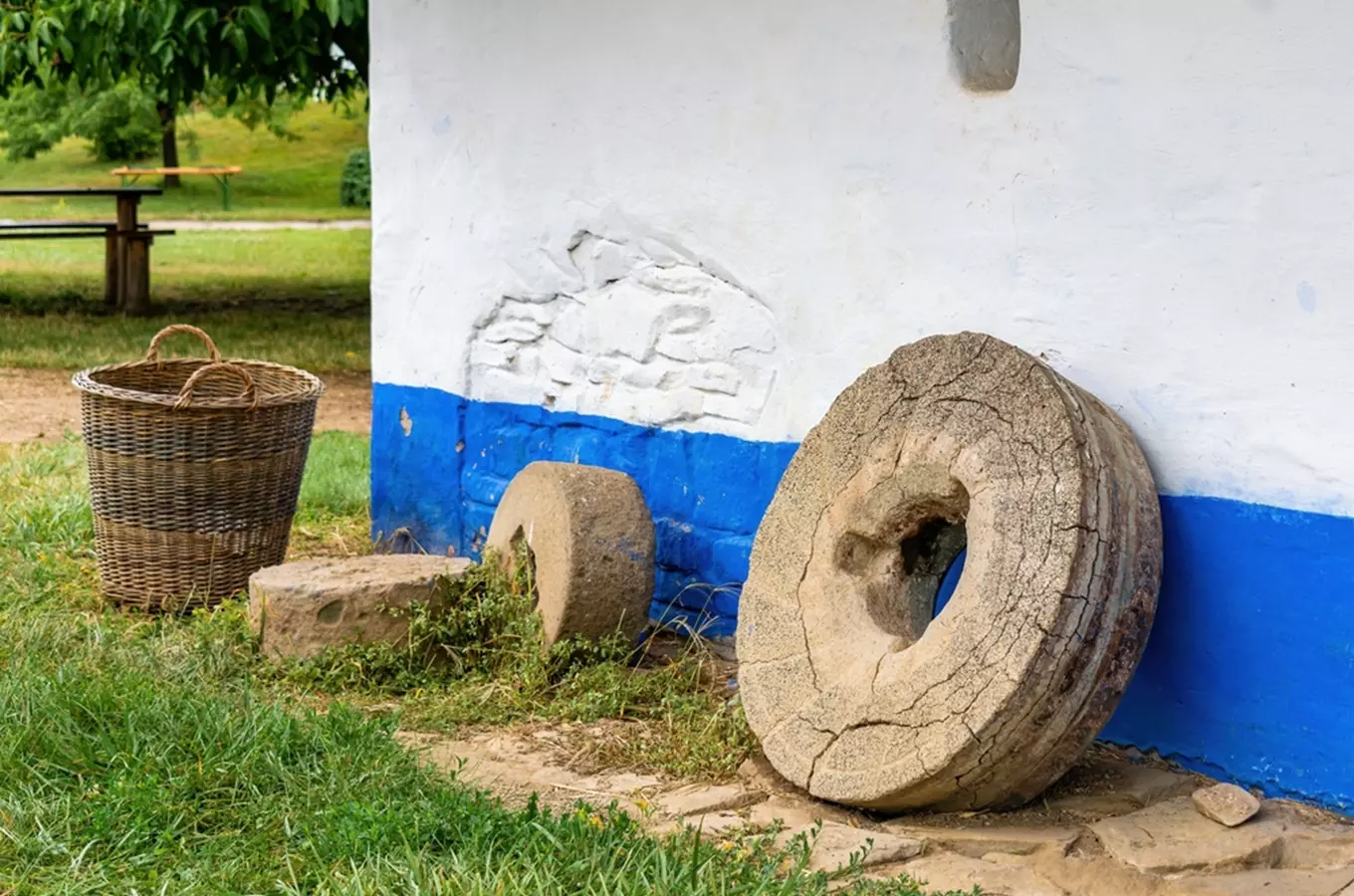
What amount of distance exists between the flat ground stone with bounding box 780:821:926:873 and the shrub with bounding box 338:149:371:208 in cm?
2470

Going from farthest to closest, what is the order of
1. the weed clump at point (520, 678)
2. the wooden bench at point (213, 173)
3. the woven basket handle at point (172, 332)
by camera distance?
the wooden bench at point (213, 173)
the woven basket handle at point (172, 332)
the weed clump at point (520, 678)

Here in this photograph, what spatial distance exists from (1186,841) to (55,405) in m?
6.83

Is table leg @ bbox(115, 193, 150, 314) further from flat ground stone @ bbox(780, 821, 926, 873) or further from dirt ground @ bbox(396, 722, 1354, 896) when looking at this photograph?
flat ground stone @ bbox(780, 821, 926, 873)

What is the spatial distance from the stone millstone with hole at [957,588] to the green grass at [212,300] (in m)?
6.45

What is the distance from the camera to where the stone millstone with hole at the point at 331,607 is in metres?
4.38

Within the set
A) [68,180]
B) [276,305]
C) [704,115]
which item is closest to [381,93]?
[704,115]

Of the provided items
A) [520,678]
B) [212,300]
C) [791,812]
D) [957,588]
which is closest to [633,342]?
[520,678]

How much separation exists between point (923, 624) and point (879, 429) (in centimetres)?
47

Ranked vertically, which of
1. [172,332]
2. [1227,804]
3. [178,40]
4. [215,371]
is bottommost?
[1227,804]

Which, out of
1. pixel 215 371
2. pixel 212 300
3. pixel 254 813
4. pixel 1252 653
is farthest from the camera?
pixel 212 300

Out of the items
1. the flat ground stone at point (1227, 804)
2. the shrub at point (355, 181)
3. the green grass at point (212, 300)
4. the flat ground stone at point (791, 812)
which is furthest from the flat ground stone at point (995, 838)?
the shrub at point (355, 181)

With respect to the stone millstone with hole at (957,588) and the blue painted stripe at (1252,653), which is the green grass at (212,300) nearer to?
the stone millstone with hole at (957,588)

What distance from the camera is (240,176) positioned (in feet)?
99.6

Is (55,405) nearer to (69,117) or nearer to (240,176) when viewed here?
(69,117)
